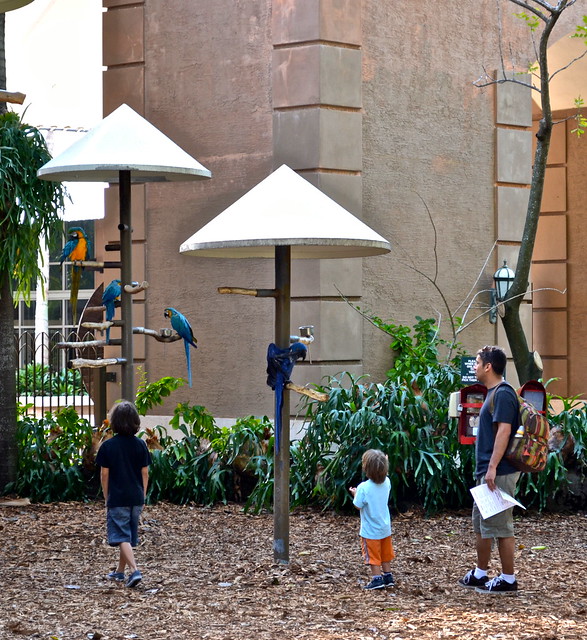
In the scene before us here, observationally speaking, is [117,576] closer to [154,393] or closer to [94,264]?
[94,264]

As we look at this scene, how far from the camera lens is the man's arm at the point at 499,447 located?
610 centimetres

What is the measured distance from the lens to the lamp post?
38.4 ft

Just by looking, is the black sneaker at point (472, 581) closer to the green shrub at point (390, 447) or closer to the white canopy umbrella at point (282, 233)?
the white canopy umbrella at point (282, 233)

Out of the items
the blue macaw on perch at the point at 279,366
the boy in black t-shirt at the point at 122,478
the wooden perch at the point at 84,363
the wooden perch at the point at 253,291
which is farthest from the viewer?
the wooden perch at the point at 84,363

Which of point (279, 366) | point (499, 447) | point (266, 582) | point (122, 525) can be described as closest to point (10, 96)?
point (279, 366)

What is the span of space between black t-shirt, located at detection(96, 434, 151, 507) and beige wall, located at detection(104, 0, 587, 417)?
4.25m

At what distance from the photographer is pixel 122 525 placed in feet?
21.1

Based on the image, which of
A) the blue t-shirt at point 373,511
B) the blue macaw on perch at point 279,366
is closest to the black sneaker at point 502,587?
the blue t-shirt at point 373,511

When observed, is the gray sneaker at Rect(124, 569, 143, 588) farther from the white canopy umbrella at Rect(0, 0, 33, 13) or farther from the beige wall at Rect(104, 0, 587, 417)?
the beige wall at Rect(104, 0, 587, 417)

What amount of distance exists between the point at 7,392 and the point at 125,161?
122 inches

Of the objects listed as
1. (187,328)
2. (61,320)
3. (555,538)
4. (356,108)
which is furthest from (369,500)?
(61,320)

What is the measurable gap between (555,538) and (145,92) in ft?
22.4

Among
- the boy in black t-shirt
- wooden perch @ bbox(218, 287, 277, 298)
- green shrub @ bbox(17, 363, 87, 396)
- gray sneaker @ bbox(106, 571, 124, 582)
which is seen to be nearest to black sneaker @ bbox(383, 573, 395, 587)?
the boy in black t-shirt

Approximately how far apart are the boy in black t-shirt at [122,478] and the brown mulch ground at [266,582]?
310mm
